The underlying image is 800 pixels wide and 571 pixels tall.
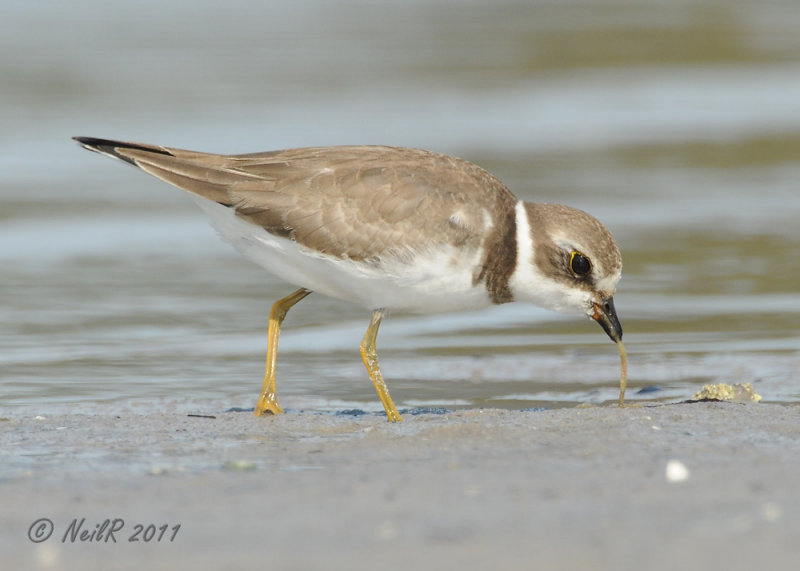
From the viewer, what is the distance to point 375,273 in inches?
293

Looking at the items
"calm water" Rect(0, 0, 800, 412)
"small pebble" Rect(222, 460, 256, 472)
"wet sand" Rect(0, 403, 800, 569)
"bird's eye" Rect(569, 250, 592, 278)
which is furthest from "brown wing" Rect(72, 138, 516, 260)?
"small pebble" Rect(222, 460, 256, 472)

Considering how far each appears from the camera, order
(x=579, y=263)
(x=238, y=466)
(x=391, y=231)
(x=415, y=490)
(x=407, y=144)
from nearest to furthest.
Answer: (x=415, y=490) < (x=238, y=466) < (x=391, y=231) < (x=579, y=263) < (x=407, y=144)

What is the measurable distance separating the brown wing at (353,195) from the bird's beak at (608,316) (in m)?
0.79

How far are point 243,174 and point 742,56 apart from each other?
14.9 m

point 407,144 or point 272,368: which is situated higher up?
point 407,144

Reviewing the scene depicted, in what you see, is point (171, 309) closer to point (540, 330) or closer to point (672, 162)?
point (540, 330)

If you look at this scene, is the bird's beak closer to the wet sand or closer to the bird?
the bird

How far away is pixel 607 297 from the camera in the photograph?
310 inches

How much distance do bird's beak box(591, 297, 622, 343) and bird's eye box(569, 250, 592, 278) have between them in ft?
0.86

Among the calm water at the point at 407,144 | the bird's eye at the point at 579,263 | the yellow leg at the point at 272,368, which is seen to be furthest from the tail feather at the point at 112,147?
the bird's eye at the point at 579,263

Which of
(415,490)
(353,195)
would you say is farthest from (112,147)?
(415,490)

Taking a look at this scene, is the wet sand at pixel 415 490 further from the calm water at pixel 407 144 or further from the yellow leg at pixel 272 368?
the calm water at pixel 407 144

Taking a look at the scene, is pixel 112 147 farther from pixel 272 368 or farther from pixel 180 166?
pixel 272 368

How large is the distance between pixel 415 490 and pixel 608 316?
2.97 meters
